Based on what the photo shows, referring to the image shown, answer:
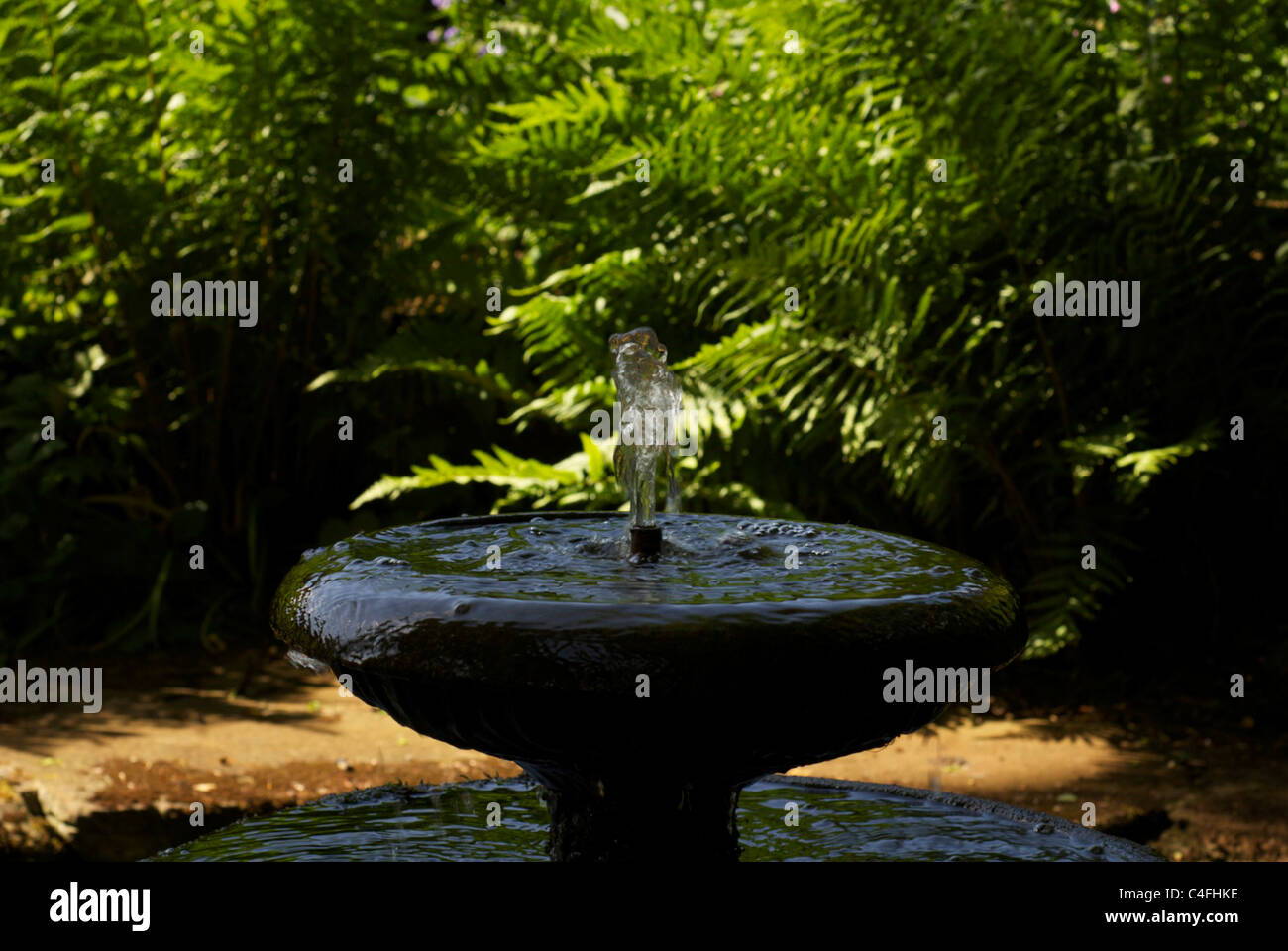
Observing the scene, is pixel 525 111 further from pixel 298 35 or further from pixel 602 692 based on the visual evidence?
pixel 602 692

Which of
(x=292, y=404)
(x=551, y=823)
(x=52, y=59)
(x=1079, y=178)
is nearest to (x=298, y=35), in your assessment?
(x=52, y=59)

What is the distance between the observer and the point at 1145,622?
3.91 metres

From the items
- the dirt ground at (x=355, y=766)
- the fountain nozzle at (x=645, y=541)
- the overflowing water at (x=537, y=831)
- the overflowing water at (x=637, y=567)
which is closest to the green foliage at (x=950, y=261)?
the dirt ground at (x=355, y=766)

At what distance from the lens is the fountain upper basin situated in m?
1.40

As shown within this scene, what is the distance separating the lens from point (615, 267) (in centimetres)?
395

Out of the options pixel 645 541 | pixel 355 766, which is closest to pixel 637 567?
pixel 645 541

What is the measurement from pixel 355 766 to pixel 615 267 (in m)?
1.67

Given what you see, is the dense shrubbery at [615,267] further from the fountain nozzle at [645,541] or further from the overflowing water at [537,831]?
the fountain nozzle at [645,541]

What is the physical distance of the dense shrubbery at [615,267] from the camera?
3576 mm

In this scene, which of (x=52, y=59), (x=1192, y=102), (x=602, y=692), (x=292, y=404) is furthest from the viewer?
(x=292, y=404)

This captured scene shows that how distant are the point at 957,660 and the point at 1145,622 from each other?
266 cm

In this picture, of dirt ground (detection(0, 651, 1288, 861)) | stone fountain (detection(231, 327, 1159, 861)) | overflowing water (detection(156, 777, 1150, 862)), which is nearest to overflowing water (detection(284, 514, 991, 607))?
stone fountain (detection(231, 327, 1159, 861))

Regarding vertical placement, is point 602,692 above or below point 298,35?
below

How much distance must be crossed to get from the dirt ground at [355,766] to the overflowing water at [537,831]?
61 centimetres
